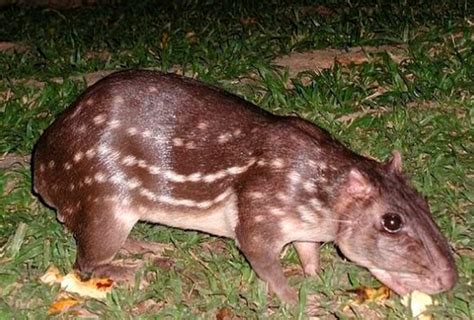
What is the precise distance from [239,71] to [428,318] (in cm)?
383

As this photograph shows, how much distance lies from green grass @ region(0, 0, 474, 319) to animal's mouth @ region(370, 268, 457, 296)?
0.30 ft

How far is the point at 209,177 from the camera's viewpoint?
4.54 meters

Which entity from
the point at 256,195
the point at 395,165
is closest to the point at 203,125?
the point at 256,195

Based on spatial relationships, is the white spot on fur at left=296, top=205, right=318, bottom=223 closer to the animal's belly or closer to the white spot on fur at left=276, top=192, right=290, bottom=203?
the white spot on fur at left=276, top=192, right=290, bottom=203

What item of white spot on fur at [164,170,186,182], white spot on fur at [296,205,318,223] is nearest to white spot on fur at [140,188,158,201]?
white spot on fur at [164,170,186,182]

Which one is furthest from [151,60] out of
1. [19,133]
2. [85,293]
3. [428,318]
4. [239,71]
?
[428,318]

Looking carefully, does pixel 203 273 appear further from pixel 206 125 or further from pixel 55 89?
pixel 55 89

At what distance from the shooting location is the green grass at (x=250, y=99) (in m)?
4.54

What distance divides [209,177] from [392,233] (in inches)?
41.8

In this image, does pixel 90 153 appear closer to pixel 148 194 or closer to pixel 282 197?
pixel 148 194

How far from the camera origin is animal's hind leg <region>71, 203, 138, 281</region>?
4527mm

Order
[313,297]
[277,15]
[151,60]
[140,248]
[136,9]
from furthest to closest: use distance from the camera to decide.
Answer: [136,9] → [277,15] → [151,60] → [140,248] → [313,297]

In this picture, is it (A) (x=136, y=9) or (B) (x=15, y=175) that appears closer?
(B) (x=15, y=175)

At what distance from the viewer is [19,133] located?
6469mm
